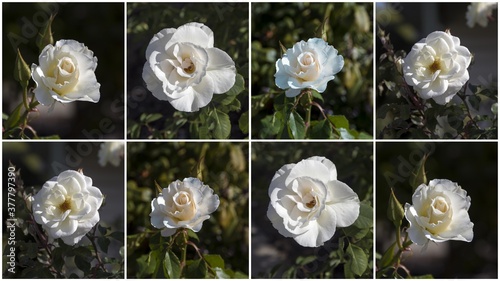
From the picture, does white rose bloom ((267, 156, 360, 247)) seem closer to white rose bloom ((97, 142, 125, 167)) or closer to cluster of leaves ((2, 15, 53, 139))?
white rose bloom ((97, 142, 125, 167))

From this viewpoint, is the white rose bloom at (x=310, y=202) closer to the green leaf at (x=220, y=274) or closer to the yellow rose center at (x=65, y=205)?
the green leaf at (x=220, y=274)

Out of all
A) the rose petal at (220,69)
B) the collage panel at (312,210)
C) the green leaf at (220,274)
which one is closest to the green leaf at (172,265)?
the green leaf at (220,274)

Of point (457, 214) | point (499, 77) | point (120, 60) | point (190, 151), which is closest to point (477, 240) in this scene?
point (457, 214)

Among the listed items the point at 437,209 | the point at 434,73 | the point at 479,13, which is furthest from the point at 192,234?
the point at 479,13

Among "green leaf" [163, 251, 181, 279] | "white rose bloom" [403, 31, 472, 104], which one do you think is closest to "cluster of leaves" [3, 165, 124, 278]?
"green leaf" [163, 251, 181, 279]

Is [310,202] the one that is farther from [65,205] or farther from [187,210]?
[65,205]

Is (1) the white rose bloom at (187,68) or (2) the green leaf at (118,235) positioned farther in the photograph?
(2) the green leaf at (118,235)
